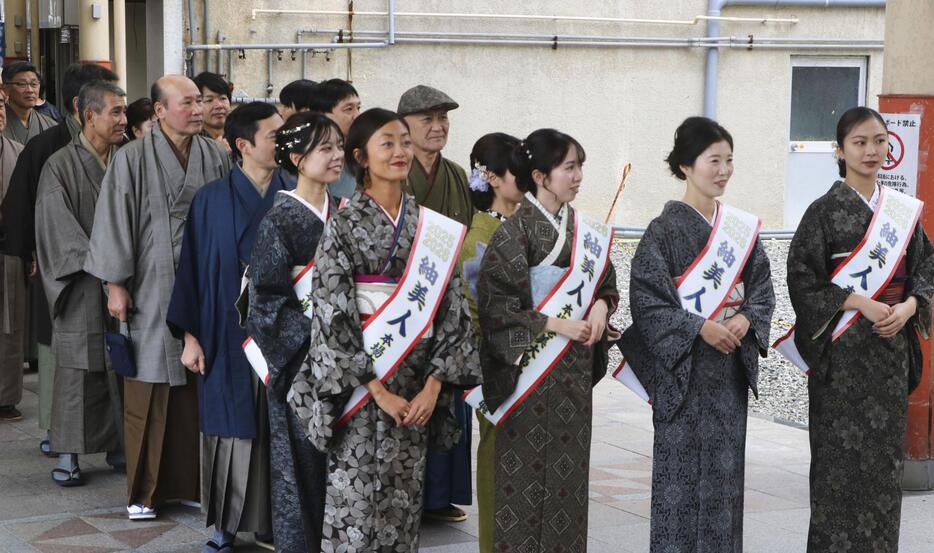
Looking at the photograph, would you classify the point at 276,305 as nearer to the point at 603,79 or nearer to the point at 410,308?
the point at 410,308

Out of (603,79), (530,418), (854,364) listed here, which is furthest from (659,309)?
(603,79)

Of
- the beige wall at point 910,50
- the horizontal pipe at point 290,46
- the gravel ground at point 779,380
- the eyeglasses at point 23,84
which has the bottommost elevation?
the gravel ground at point 779,380

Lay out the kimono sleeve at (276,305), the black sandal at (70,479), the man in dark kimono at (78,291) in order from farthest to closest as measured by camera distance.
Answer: the black sandal at (70,479) < the man in dark kimono at (78,291) < the kimono sleeve at (276,305)

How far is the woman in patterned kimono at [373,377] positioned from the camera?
391cm

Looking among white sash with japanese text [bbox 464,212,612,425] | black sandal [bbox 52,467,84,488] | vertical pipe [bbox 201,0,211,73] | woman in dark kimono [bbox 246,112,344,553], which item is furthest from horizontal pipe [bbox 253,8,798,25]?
white sash with japanese text [bbox 464,212,612,425]

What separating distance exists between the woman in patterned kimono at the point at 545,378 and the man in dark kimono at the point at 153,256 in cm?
156

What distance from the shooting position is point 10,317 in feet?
24.6

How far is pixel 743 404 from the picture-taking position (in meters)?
4.55

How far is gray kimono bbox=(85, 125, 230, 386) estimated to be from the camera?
5367 mm

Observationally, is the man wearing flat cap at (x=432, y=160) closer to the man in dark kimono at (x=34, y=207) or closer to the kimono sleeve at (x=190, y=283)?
the kimono sleeve at (x=190, y=283)

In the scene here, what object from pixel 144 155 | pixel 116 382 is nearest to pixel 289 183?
pixel 144 155

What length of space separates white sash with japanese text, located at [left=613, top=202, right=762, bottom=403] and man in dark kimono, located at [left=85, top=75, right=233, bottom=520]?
2122 millimetres

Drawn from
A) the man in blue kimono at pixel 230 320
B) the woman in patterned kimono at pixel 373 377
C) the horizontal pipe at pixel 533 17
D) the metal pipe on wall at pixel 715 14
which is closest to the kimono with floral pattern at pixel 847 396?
the woman in patterned kimono at pixel 373 377

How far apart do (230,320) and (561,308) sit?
51.5 inches
